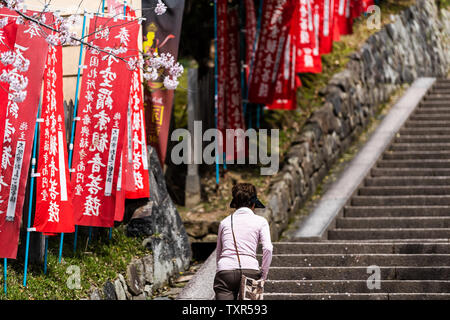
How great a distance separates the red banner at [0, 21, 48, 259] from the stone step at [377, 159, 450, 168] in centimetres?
783

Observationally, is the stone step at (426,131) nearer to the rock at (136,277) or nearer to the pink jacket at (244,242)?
the rock at (136,277)

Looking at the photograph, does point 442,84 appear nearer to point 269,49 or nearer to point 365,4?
point 365,4

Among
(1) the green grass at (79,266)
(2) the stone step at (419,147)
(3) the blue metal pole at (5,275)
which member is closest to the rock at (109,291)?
(1) the green grass at (79,266)

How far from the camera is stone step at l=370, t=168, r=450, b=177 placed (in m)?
13.4

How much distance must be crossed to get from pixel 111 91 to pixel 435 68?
18822 millimetres

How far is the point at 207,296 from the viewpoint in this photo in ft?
Result: 29.4

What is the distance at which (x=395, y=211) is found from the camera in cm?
1204

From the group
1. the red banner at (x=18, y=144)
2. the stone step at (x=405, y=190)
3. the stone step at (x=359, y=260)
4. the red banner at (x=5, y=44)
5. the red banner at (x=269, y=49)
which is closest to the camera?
the red banner at (x=18, y=144)

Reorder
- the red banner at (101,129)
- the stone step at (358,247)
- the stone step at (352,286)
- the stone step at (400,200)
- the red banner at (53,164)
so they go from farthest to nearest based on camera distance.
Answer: the stone step at (400,200), the stone step at (358,247), the red banner at (101,129), the stone step at (352,286), the red banner at (53,164)

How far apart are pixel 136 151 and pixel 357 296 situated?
3.53m

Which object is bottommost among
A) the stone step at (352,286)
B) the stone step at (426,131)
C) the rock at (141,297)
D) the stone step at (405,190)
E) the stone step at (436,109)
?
the rock at (141,297)

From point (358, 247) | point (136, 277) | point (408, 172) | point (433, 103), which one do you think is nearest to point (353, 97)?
point (433, 103)

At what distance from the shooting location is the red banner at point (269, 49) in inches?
550

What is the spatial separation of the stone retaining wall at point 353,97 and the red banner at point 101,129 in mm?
3302
